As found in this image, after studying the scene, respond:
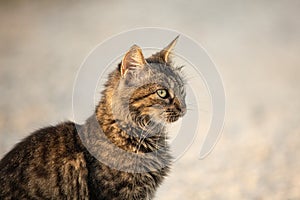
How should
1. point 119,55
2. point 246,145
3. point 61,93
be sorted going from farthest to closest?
point 61,93 → point 246,145 → point 119,55

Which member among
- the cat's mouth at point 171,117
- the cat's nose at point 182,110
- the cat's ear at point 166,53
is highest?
the cat's ear at point 166,53

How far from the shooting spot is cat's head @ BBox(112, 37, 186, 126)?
4906 millimetres

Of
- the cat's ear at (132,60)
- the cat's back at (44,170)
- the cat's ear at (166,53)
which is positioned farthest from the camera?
the cat's ear at (166,53)

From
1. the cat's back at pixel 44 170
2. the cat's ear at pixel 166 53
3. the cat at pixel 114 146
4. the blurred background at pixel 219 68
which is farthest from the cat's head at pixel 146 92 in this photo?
the blurred background at pixel 219 68

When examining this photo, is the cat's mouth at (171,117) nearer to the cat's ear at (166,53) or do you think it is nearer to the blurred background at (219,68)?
the cat's ear at (166,53)

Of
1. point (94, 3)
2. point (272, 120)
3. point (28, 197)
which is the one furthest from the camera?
point (94, 3)

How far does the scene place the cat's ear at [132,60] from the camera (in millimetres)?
4832

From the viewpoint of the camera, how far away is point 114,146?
16.3 ft

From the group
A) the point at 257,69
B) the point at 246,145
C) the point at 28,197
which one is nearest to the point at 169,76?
the point at 28,197

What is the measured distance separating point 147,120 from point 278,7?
35.0 ft

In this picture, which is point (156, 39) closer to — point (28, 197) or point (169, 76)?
point (169, 76)

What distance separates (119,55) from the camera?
5402 mm

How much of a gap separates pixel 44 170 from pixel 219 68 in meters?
6.75

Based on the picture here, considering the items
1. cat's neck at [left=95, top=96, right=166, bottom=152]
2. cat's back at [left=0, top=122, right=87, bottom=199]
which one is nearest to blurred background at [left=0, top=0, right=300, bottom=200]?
cat's neck at [left=95, top=96, right=166, bottom=152]
